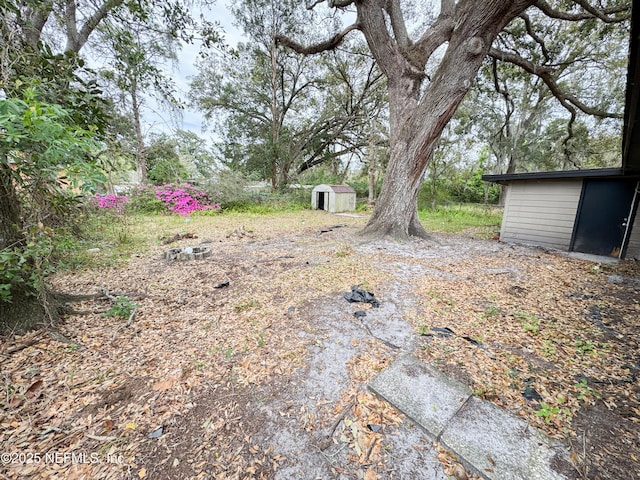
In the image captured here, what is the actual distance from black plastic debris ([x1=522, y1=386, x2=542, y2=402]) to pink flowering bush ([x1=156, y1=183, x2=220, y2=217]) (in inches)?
442

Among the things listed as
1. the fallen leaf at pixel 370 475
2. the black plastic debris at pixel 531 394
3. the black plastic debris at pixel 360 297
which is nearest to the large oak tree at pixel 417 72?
the black plastic debris at pixel 360 297

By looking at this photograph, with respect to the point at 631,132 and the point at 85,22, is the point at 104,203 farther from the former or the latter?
the point at 631,132

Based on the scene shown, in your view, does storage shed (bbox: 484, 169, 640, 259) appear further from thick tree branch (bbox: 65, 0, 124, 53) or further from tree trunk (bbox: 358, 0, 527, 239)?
thick tree branch (bbox: 65, 0, 124, 53)

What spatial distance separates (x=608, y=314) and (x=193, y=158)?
1858 centimetres

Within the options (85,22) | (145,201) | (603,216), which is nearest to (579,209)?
(603,216)

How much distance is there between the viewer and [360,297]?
Answer: 3029mm

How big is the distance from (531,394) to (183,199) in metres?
12.0

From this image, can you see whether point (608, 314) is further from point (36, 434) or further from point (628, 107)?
point (36, 434)

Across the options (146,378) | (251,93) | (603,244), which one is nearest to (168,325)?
Result: (146,378)

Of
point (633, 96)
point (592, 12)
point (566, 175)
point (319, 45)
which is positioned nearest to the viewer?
point (633, 96)

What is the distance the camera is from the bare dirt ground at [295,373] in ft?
4.15

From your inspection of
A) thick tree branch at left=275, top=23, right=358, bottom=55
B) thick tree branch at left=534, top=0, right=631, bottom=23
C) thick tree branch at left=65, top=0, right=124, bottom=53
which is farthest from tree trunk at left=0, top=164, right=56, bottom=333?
thick tree branch at left=534, top=0, right=631, bottom=23

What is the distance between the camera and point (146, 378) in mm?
1757

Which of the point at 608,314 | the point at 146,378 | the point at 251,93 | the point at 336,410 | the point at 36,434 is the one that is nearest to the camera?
the point at 36,434
